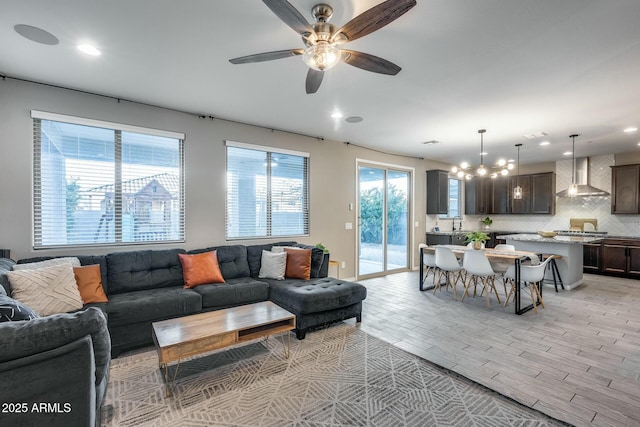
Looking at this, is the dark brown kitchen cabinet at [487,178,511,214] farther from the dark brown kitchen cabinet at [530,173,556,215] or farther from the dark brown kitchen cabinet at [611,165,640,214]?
the dark brown kitchen cabinet at [611,165,640,214]

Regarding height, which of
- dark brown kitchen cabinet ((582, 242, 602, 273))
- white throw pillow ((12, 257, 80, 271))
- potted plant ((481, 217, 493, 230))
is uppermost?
potted plant ((481, 217, 493, 230))

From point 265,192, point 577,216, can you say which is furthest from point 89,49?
point 577,216

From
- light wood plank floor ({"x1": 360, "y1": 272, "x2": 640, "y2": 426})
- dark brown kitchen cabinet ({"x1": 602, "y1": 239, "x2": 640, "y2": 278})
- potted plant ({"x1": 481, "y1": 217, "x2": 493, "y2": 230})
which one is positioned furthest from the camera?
potted plant ({"x1": 481, "y1": 217, "x2": 493, "y2": 230})

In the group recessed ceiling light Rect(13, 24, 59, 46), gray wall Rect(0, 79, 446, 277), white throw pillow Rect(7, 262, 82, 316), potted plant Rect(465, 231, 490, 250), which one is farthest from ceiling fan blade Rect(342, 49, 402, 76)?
potted plant Rect(465, 231, 490, 250)

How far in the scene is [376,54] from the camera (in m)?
2.57

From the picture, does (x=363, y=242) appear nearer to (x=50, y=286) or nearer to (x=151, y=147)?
(x=151, y=147)

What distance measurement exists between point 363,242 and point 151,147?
13.7ft

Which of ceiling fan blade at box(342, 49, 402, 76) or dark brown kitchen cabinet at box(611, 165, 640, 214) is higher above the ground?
ceiling fan blade at box(342, 49, 402, 76)

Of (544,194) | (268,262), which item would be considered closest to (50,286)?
(268,262)

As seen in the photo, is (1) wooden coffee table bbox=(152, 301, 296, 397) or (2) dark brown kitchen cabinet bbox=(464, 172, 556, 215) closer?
(1) wooden coffee table bbox=(152, 301, 296, 397)

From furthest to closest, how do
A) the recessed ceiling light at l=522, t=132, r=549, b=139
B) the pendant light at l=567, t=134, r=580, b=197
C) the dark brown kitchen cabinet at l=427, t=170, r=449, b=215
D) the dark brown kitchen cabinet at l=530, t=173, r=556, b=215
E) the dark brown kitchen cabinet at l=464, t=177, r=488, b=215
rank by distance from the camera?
the dark brown kitchen cabinet at l=464, t=177, r=488, b=215, the dark brown kitchen cabinet at l=530, t=173, r=556, b=215, the dark brown kitchen cabinet at l=427, t=170, r=449, b=215, the pendant light at l=567, t=134, r=580, b=197, the recessed ceiling light at l=522, t=132, r=549, b=139

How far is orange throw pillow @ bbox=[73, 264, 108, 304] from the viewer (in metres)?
2.87

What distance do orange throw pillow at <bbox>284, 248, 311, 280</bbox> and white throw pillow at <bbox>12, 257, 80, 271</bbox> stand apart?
2359 millimetres

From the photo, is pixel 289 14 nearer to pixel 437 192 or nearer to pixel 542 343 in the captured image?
pixel 542 343
